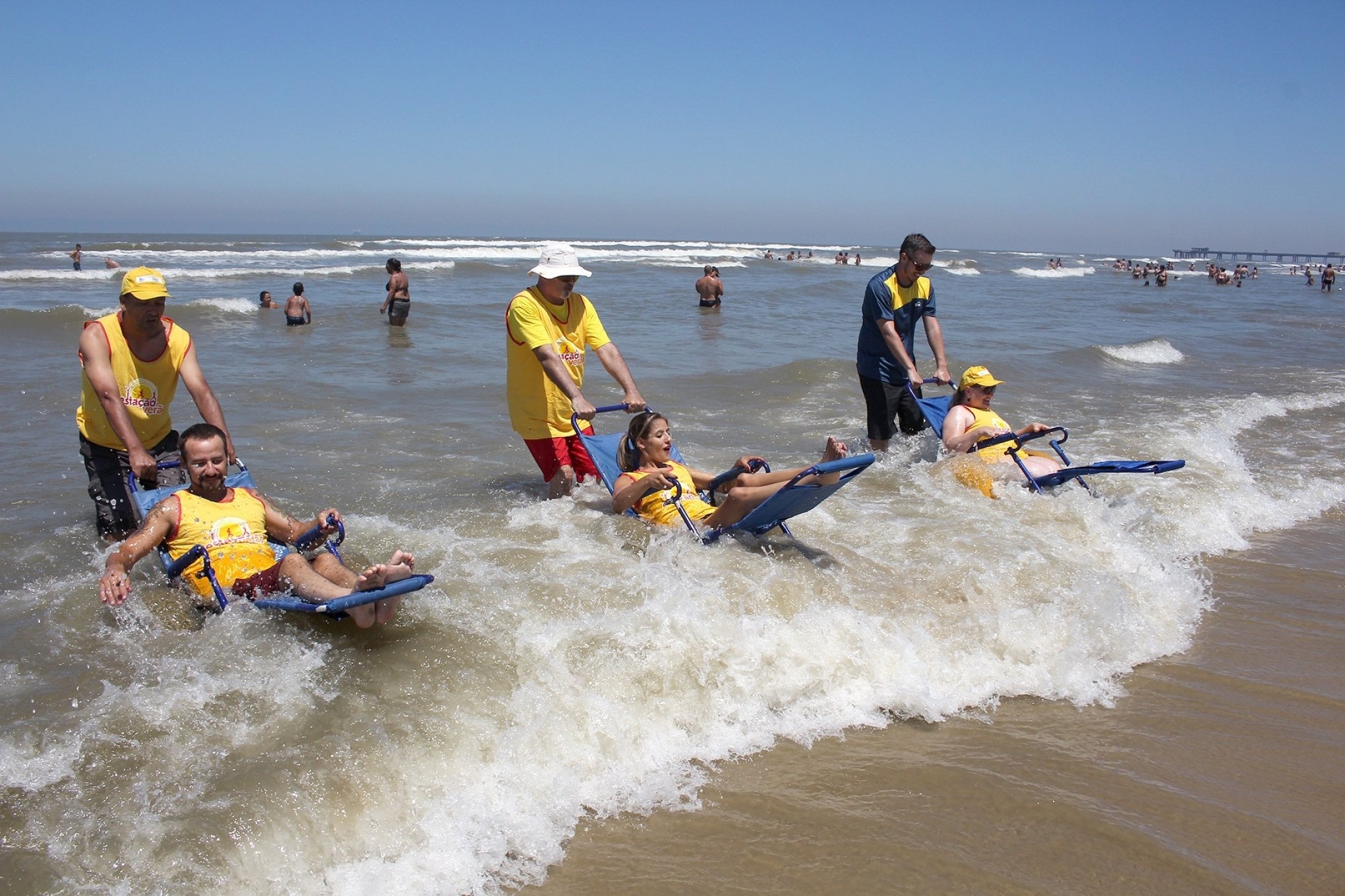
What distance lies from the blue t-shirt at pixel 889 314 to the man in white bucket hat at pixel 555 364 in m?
2.24

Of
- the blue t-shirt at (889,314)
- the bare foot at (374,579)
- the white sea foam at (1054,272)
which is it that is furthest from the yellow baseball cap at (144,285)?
the white sea foam at (1054,272)

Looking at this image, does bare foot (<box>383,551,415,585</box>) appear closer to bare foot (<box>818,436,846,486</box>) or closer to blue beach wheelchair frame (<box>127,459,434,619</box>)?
blue beach wheelchair frame (<box>127,459,434,619</box>)

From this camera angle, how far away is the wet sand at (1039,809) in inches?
114

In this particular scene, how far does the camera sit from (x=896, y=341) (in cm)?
699

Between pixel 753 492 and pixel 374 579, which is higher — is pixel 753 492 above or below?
above

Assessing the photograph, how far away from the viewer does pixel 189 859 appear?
276 cm

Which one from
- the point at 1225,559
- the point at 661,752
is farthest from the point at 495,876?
the point at 1225,559

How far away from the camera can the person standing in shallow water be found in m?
17.5

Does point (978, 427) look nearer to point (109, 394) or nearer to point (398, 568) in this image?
point (398, 568)

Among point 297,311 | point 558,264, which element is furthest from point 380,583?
point 297,311

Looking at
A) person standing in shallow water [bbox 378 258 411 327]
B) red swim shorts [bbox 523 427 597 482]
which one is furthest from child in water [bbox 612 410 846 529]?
person standing in shallow water [bbox 378 258 411 327]

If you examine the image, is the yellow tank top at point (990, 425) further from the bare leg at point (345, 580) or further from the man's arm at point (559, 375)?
the bare leg at point (345, 580)

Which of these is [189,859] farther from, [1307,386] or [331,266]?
[331,266]

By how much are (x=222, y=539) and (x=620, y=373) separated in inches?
97.0
